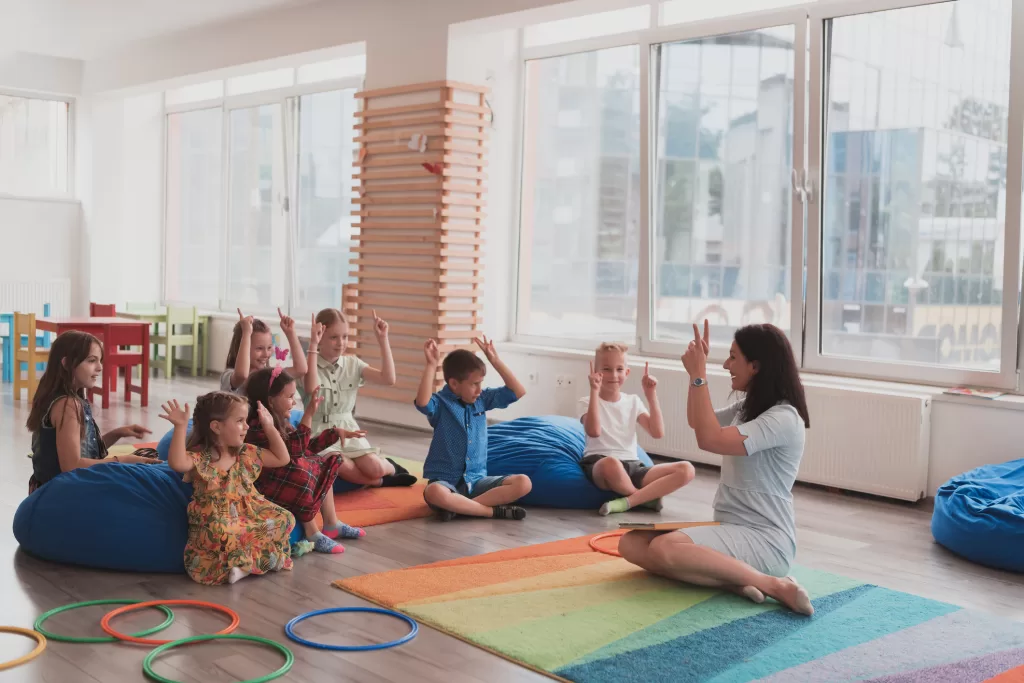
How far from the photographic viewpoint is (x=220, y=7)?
8281 millimetres

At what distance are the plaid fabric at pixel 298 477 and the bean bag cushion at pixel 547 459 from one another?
1.24 metres

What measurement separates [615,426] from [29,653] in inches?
112

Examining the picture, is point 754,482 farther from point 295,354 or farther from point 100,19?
point 100,19

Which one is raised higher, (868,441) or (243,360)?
(243,360)

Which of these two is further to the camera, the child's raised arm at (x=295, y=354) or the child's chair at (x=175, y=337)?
the child's chair at (x=175, y=337)

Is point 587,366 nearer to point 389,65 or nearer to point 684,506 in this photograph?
point 684,506

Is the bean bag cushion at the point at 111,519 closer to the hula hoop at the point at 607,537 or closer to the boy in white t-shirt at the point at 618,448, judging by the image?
the hula hoop at the point at 607,537

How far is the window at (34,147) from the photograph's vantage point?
10.4 m

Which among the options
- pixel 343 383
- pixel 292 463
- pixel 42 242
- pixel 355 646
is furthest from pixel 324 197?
pixel 355 646

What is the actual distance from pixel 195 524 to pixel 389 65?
4582mm

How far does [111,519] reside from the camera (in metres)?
3.67

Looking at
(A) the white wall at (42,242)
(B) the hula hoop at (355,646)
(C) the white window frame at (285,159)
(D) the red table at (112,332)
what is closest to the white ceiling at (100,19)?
(C) the white window frame at (285,159)

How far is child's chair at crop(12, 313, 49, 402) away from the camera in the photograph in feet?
26.2

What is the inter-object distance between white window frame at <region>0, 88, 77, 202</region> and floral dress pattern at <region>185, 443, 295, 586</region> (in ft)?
26.4
